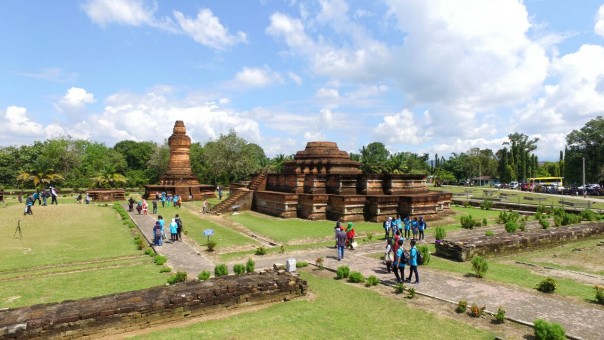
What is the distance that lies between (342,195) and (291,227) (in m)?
4.54

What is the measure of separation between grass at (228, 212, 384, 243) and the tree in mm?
41615

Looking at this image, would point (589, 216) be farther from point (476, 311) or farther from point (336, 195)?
point (476, 311)

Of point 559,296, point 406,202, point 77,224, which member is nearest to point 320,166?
point 406,202

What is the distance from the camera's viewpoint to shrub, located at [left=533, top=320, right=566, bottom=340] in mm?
6863

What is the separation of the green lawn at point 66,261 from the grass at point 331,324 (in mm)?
3785

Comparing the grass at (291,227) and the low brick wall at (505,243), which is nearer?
the low brick wall at (505,243)

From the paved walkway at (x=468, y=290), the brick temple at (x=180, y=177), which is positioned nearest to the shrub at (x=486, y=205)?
the paved walkway at (x=468, y=290)

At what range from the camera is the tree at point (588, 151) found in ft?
156

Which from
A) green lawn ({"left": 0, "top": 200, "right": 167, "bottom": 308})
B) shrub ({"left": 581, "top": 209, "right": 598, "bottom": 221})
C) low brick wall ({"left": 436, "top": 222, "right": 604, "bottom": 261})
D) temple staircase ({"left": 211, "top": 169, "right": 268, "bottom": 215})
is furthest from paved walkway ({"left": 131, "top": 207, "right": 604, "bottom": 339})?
A: shrub ({"left": 581, "top": 209, "right": 598, "bottom": 221})

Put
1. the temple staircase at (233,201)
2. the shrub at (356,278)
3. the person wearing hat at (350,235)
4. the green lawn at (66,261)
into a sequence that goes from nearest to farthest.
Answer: the green lawn at (66,261) → the shrub at (356,278) → the person wearing hat at (350,235) → the temple staircase at (233,201)

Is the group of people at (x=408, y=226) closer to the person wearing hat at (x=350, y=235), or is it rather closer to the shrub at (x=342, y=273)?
the person wearing hat at (x=350, y=235)

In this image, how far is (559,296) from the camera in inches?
391

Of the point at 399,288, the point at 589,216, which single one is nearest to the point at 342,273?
the point at 399,288

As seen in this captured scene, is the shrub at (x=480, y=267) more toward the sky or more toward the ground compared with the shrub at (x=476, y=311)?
more toward the sky
